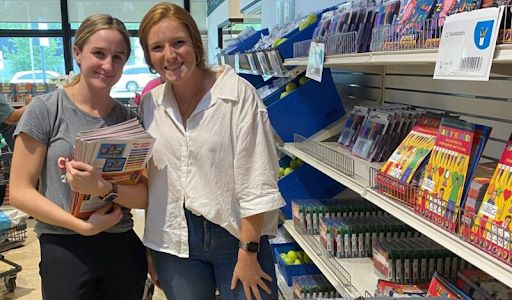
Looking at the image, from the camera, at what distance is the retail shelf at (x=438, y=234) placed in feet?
3.29

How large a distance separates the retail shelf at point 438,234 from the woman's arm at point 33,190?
945 mm

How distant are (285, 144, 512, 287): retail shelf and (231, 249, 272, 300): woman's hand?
46 cm

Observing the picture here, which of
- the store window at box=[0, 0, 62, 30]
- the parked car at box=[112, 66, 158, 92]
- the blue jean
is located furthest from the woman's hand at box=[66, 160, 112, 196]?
the store window at box=[0, 0, 62, 30]

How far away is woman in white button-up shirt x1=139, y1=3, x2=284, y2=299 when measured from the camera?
1615mm

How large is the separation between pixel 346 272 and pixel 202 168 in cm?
81

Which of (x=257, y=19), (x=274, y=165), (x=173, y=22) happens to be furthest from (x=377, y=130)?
(x=257, y=19)

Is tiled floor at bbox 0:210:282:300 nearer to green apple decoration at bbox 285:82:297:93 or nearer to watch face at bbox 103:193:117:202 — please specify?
green apple decoration at bbox 285:82:297:93

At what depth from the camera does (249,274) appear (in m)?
1.68

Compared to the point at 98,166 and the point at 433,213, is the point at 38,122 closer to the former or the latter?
the point at 98,166

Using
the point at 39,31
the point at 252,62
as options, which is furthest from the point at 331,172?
the point at 39,31

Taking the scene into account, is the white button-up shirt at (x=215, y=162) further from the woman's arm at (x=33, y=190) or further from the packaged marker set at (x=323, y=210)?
the packaged marker set at (x=323, y=210)

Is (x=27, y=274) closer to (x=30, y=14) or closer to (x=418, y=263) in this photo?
(x=418, y=263)

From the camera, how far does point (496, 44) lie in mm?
969

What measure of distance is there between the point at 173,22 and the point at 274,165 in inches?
22.7
